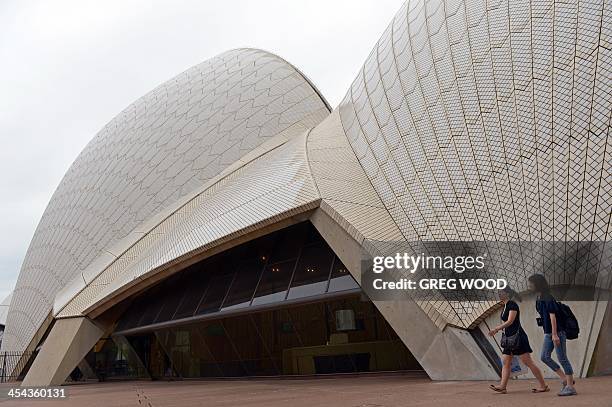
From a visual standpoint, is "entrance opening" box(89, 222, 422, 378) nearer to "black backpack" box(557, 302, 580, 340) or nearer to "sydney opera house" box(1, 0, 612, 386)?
"sydney opera house" box(1, 0, 612, 386)

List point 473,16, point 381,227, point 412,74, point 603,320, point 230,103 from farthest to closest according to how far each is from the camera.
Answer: point 230,103 → point 412,74 → point 473,16 → point 381,227 → point 603,320

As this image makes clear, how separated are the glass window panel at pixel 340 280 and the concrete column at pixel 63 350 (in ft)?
26.9

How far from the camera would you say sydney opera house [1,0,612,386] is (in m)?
8.43

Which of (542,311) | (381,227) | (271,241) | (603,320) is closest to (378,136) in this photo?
(381,227)

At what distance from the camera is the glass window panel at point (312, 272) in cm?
1142

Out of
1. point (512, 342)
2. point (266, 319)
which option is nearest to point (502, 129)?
point (512, 342)

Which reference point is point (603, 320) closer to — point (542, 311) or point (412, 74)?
point (542, 311)

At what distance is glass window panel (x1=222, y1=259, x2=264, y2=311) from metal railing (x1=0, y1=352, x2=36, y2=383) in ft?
33.2

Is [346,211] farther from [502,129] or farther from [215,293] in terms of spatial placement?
[215,293]

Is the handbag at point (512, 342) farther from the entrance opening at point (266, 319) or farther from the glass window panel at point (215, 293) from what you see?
the glass window panel at point (215, 293)

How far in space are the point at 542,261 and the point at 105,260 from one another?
45.6ft

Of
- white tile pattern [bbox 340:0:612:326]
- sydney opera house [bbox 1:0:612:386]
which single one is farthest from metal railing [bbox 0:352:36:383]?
white tile pattern [bbox 340:0:612:326]

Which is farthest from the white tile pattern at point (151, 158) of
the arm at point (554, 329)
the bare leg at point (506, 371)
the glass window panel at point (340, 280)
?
the arm at point (554, 329)

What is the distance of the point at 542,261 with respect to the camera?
8.03m
